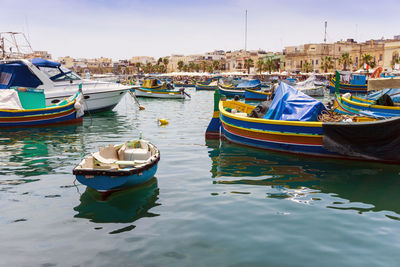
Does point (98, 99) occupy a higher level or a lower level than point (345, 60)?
lower

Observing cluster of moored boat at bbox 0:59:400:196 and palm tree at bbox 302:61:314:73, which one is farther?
palm tree at bbox 302:61:314:73

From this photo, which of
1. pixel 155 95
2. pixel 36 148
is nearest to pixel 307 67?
pixel 155 95

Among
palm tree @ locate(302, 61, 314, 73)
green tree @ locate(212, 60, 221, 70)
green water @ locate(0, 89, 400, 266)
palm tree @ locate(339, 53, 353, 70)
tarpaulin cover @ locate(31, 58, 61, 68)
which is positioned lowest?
green water @ locate(0, 89, 400, 266)

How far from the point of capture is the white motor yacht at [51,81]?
23.8 metres

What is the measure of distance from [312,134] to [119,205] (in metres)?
7.47

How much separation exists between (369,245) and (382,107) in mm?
13814

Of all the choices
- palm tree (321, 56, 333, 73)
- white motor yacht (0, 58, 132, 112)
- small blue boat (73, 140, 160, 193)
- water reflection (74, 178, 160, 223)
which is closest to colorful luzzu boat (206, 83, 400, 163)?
small blue boat (73, 140, 160, 193)

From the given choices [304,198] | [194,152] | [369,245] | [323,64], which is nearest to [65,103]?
[194,152]

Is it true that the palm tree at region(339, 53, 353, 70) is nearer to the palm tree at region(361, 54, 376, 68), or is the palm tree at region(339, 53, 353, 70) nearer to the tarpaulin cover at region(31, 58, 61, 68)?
the palm tree at region(361, 54, 376, 68)

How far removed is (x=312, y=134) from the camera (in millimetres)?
12195

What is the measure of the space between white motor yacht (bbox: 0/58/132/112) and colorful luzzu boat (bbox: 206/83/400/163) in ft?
47.0

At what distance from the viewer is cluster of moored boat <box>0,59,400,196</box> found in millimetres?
9180

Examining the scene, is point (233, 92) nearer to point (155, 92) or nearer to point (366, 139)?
point (155, 92)

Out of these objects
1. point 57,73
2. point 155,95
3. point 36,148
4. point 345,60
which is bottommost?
point 36,148
